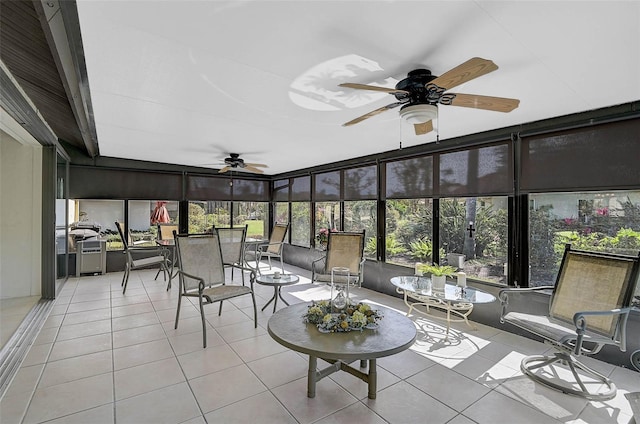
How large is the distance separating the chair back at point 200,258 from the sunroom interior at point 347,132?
1.40 meters

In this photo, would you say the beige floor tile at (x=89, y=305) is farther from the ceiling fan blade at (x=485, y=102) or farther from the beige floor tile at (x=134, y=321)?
the ceiling fan blade at (x=485, y=102)

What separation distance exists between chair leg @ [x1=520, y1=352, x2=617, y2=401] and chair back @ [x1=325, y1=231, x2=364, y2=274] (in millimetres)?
2473

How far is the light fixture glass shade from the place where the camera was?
7.66 ft

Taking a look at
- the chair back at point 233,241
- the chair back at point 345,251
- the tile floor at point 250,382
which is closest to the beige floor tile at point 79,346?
the tile floor at point 250,382

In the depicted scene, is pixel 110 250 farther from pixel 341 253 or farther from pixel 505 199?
pixel 505 199

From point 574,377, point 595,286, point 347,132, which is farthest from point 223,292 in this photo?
point 595,286

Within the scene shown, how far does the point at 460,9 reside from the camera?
1.64 metres

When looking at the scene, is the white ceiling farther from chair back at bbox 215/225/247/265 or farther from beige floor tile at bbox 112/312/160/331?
beige floor tile at bbox 112/312/160/331

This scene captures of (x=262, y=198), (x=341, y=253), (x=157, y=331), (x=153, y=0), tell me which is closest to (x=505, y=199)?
(x=341, y=253)

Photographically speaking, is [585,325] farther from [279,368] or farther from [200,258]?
[200,258]

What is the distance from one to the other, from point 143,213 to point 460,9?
7335mm

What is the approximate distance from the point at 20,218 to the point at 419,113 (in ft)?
18.2

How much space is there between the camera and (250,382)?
2477 millimetres

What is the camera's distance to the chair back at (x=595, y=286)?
2514 millimetres
